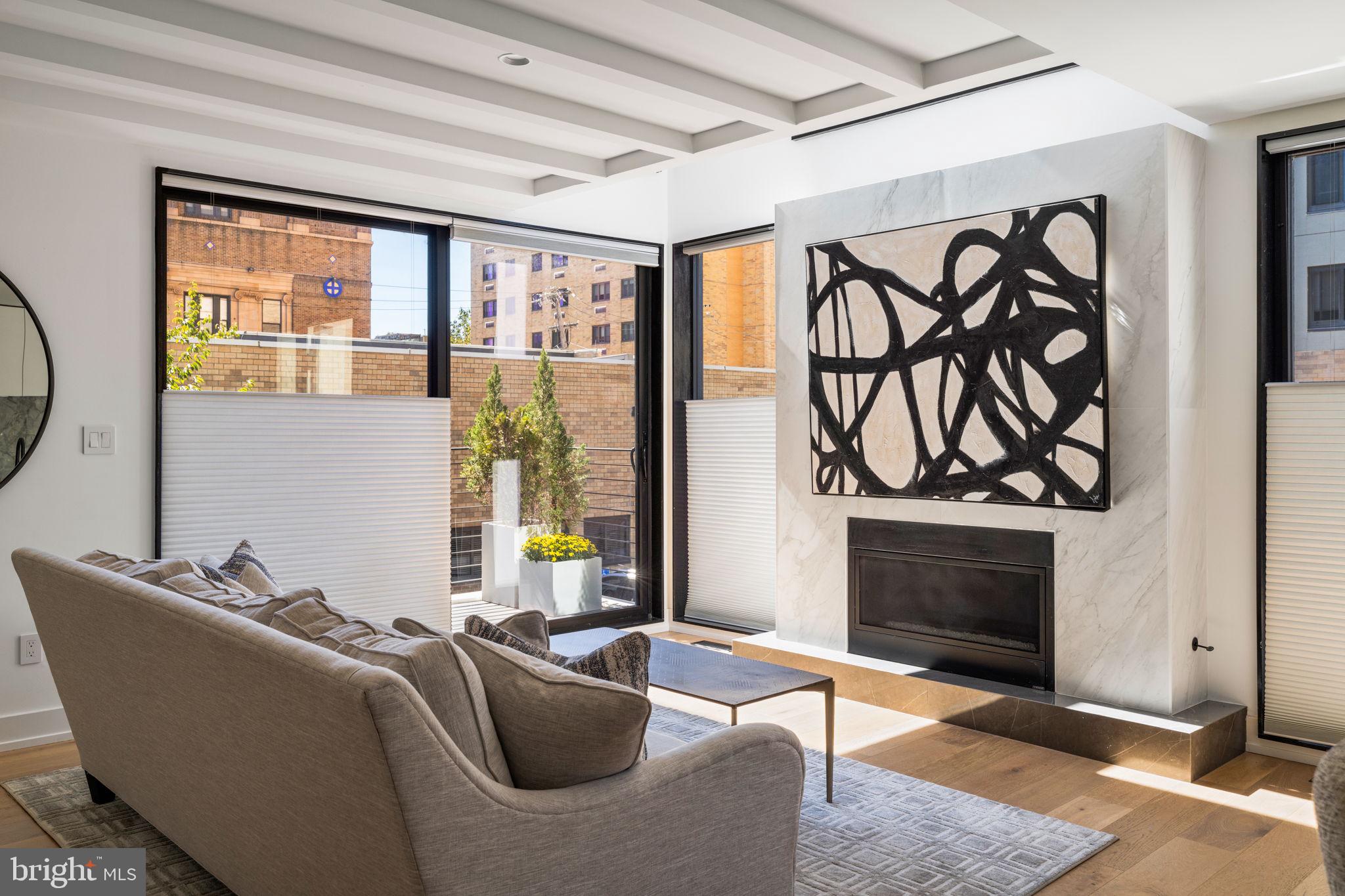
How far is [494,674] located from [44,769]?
2.63 m

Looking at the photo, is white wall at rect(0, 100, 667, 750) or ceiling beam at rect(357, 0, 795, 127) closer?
ceiling beam at rect(357, 0, 795, 127)

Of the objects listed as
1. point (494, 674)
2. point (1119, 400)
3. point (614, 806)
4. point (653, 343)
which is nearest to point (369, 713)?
point (494, 674)

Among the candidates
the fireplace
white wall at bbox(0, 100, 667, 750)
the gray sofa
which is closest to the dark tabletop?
the gray sofa

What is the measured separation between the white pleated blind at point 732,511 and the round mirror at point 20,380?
328cm

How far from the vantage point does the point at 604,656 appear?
203cm

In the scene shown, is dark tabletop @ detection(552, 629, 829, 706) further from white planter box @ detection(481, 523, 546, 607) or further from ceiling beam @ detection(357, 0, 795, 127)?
ceiling beam @ detection(357, 0, 795, 127)

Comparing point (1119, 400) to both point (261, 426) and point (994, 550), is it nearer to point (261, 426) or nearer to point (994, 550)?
point (994, 550)

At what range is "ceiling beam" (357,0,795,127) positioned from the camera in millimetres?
2838

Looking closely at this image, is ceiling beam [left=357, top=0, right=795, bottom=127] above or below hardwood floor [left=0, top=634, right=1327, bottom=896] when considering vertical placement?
above

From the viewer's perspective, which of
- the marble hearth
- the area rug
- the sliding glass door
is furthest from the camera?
the sliding glass door

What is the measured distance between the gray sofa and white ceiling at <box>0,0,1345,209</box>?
174 cm

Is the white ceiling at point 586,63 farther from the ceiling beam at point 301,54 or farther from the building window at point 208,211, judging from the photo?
the building window at point 208,211

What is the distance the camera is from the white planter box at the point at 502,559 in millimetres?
5254

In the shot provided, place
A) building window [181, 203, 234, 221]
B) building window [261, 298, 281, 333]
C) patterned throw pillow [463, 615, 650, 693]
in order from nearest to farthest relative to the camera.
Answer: patterned throw pillow [463, 615, 650, 693] < building window [181, 203, 234, 221] < building window [261, 298, 281, 333]
